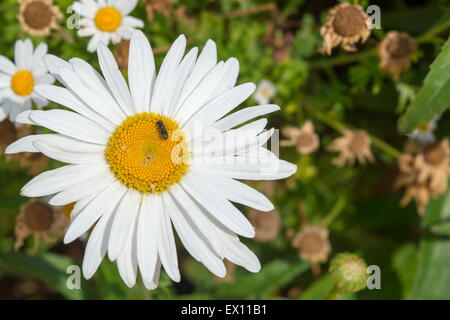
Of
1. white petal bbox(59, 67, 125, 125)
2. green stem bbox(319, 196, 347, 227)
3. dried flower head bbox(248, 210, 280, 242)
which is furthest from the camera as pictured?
green stem bbox(319, 196, 347, 227)

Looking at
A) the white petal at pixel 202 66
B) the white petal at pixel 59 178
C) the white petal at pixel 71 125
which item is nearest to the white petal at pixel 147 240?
the white petal at pixel 59 178

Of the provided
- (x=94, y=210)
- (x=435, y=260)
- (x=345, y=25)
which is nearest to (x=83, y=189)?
(x=94, y=210)

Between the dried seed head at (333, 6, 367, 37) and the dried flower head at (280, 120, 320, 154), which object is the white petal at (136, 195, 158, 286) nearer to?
the dried flower head at (280, 120, 320, 154)

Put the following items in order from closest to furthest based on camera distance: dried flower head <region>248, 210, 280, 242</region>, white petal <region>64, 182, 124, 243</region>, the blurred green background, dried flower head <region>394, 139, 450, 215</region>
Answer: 1. white petal <region>64, 182, 124, 243</region>
2. the blurred green background
3. dried flower head <region>394, 139, 450, 215</region>
4. dried flower head <region>248, 210, 280, 242</region>

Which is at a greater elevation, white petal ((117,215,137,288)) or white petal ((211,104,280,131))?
white petal ((211,104,280,131))

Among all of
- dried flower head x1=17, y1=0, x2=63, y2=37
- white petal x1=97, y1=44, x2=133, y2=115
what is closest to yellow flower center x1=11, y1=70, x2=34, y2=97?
dried flower head x1=17, y1=0, x2=63, y2=37

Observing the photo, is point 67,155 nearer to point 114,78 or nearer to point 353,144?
point 114,78
